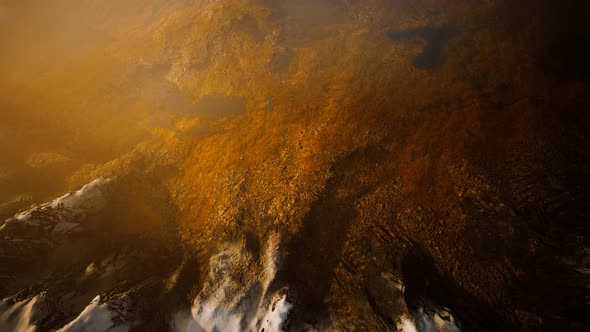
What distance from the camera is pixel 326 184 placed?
11773 millimetres

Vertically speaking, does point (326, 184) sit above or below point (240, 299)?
above

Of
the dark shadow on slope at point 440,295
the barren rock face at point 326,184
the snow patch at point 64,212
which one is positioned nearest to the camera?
the dark shadow on slope at point 440,295

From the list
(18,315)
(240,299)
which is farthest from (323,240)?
(18,315)

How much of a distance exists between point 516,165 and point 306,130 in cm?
962

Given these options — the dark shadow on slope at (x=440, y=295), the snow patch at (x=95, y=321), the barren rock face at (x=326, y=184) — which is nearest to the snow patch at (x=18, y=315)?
the barren rock face at (x=326, y=184)

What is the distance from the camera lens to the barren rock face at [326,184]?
8.88 m

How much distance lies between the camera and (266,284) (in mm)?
9766

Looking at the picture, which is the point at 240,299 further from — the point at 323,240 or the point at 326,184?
the point at 326,184

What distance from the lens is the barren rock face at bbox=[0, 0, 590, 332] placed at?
8.88 metres

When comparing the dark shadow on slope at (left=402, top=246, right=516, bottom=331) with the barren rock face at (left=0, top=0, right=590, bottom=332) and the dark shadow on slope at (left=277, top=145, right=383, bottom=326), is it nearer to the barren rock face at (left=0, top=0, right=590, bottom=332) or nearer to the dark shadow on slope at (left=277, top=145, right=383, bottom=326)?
the barren rock face at (left=0, top=0, right=590, bottom=332)

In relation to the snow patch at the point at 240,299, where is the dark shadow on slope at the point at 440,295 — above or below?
below

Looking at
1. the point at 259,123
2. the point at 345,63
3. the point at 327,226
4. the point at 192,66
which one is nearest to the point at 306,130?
the point at 259,123

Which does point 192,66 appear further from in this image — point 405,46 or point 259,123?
point 405,46

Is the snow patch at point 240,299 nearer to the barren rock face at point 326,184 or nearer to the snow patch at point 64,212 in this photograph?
the barren rock face at point 326,184
